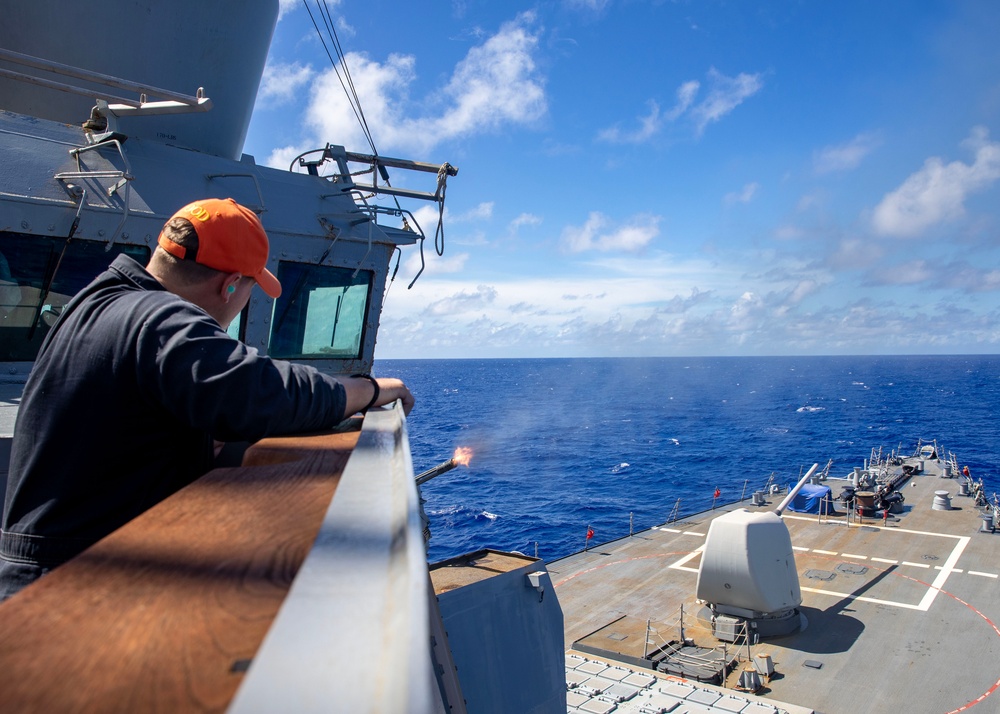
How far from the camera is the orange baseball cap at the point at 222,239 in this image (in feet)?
6.57

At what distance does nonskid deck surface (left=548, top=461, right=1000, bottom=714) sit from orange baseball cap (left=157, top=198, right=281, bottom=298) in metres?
10.1

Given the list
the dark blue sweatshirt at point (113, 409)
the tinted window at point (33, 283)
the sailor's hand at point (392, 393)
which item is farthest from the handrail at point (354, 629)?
the tinted window at point (33, 283)

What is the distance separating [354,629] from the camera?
708mm

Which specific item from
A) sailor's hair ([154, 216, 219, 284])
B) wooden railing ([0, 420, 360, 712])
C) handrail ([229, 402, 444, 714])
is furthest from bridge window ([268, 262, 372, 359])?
handrail ([229, 402, 444, 714])

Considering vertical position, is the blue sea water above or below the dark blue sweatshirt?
below

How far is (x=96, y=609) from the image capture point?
972 millimetres

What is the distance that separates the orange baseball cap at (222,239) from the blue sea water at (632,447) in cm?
1465

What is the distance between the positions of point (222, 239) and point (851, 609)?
18156mm

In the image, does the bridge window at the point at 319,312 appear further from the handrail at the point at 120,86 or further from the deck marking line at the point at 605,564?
the deck marking line at the point at 605,564

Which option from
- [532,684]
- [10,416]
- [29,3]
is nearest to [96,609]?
[10,416]

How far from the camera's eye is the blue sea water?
123ft

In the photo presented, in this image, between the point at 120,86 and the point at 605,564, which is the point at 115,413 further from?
the point at 605,564

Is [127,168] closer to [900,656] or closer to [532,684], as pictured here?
[532,684]

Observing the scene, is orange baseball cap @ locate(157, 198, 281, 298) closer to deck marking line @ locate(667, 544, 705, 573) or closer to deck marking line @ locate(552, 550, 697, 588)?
deck marking line @ locate(552, 550, 697, 588)
